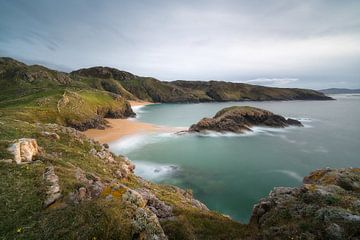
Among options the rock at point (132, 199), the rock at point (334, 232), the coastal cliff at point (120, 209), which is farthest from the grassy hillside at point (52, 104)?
the rock at point (334, 232)

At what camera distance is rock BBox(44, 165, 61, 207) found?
11.0m

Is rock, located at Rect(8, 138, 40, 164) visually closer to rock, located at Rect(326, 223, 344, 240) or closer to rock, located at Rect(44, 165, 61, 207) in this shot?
rock, located at Rect(44, 165, 61, 207)

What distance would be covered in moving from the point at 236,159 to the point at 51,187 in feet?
114

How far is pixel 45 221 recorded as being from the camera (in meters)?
9.30

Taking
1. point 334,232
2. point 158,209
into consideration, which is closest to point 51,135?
point 158,209

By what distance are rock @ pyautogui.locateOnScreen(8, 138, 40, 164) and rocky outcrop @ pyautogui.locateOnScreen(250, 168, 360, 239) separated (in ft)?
49.3

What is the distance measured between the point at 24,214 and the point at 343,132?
82671 mm

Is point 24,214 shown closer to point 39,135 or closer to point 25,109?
point 39,135

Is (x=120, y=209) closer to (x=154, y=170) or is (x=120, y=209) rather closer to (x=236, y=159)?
(x=154, y=170)

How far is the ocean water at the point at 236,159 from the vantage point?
2819 cm

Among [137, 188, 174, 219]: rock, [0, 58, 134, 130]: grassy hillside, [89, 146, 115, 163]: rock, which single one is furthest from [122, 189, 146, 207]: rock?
[0, 58, 134, 130]: grassy hillside

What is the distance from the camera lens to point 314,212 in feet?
34.8

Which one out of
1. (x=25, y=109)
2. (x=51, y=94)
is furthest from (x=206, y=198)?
(x=51, y=94)

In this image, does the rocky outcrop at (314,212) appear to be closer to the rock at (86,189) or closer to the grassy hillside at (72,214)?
the grassy hillside at (72,214)
